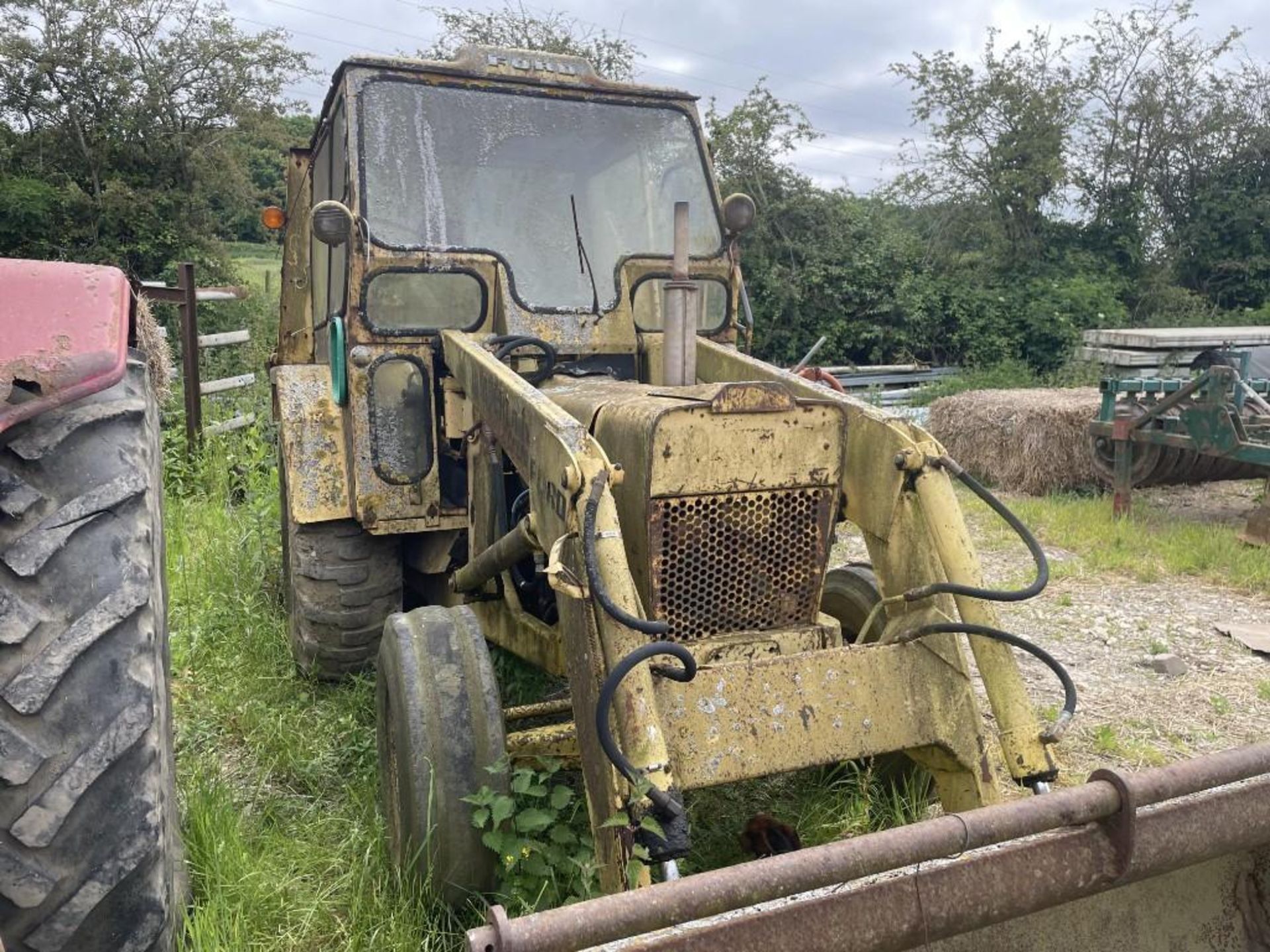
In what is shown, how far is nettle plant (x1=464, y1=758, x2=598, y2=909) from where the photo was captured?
2.53 m

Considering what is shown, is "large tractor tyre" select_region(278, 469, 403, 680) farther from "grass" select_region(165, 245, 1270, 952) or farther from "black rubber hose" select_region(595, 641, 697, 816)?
"black rubber hose" select_region(595, 641, 697, 816)

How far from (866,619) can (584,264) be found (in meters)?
1.69

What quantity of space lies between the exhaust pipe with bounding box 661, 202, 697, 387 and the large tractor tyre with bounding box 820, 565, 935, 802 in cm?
74

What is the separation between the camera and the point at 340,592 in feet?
13.3

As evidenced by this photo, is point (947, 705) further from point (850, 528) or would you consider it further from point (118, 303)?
point (850, 528)

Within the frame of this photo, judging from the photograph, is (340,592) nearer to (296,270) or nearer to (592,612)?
(592,612)

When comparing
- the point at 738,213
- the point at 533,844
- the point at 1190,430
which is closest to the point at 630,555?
the point at 533,844

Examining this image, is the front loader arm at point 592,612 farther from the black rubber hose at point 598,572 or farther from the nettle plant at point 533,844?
the nettle plant at point 533,844

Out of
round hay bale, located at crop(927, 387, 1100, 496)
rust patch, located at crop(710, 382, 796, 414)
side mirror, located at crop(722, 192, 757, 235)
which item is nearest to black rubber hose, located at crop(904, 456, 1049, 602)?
rust patch, located at crop(710, 382, 796, 414)

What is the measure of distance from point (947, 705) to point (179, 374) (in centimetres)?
1064

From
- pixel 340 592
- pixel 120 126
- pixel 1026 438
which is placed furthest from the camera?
pixel 120 126

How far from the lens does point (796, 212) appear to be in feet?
60.3

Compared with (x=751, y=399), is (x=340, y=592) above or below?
below

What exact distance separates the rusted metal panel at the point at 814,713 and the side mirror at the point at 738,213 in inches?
84.9
